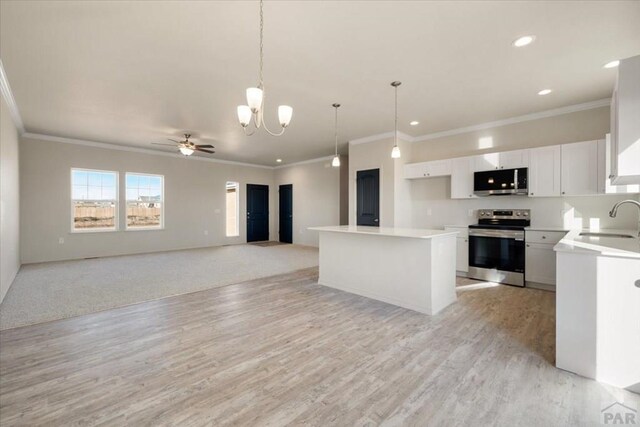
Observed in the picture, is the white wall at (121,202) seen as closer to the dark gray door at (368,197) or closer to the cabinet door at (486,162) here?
the dark gray door at (368,197)

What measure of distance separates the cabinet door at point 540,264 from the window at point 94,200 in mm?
8809

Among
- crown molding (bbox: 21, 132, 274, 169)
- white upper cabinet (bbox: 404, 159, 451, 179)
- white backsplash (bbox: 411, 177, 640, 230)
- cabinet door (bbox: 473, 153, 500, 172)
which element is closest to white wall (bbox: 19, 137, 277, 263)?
crown molding (bbox: 21, 132, 274, 169)

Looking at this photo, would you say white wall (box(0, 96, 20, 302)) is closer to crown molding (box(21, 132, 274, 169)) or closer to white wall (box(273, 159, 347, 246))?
crown molding (box(21, 132, 274, 169))

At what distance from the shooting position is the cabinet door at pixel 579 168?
389cm

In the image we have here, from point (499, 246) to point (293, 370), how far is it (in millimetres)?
3985

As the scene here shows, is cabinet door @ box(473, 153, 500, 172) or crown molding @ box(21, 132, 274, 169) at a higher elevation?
crown molding @ box(21, 132, 274, 169)

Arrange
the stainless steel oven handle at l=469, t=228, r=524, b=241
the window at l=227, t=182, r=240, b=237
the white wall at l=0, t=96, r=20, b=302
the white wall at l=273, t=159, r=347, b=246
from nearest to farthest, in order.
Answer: the white wall at l=0, t=96, r=20, b=302 < the stainless steel oven handle at l=469, t=228, r=524, b=241 < the white wall at l=273, t=159, r=347, b=246 < the window at l=227, t=182, r=240, b=237

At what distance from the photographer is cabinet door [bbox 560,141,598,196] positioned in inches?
153

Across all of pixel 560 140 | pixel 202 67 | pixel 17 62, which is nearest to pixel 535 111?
pixel 560 140

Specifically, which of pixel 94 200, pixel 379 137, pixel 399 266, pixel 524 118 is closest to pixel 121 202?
pixel 94 200

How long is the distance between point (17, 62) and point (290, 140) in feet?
14.2

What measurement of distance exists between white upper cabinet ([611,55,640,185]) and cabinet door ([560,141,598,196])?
2387mm

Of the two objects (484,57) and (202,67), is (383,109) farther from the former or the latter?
(202,67)

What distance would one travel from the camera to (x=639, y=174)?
2.01m
